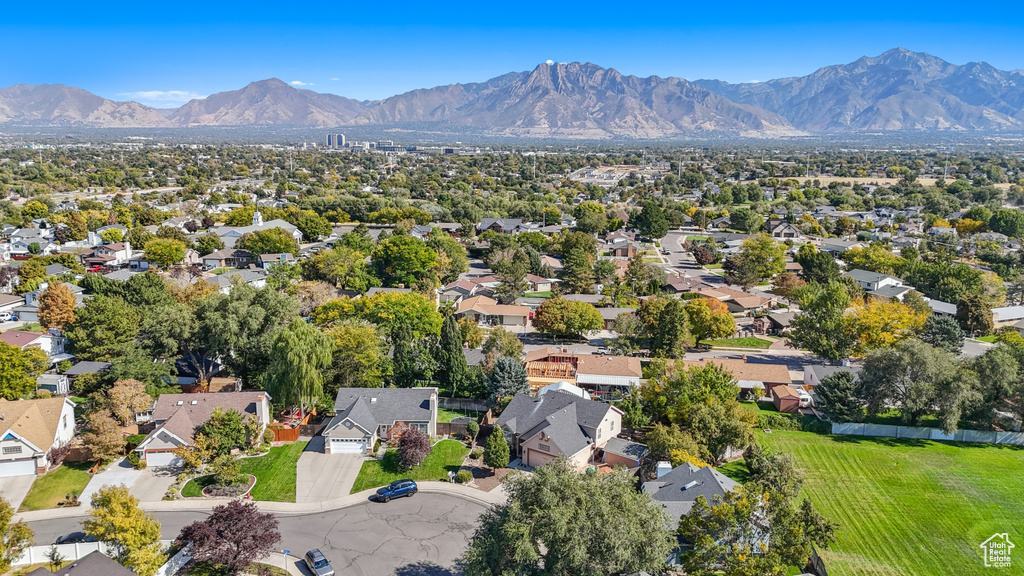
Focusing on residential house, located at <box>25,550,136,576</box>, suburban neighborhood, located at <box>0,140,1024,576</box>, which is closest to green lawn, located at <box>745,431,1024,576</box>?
suburban neighborhood, located at <box>0,140,1024,576</box>

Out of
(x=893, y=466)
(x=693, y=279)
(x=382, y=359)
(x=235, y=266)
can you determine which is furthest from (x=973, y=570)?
(x=235, y=266)

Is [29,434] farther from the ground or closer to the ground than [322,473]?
farther from the ground

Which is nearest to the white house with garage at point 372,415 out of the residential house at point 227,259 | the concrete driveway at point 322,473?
the concrete driveway at point 322,473

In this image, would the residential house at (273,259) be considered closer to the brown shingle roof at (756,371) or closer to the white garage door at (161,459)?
the white garage door at (161,459)

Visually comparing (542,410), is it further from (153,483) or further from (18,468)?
(18,468)

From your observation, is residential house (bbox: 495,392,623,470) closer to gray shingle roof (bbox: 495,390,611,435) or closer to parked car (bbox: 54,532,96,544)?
gray shingle roof (bbox: 495,390,611,435)

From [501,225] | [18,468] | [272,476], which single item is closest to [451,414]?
[272,476]
